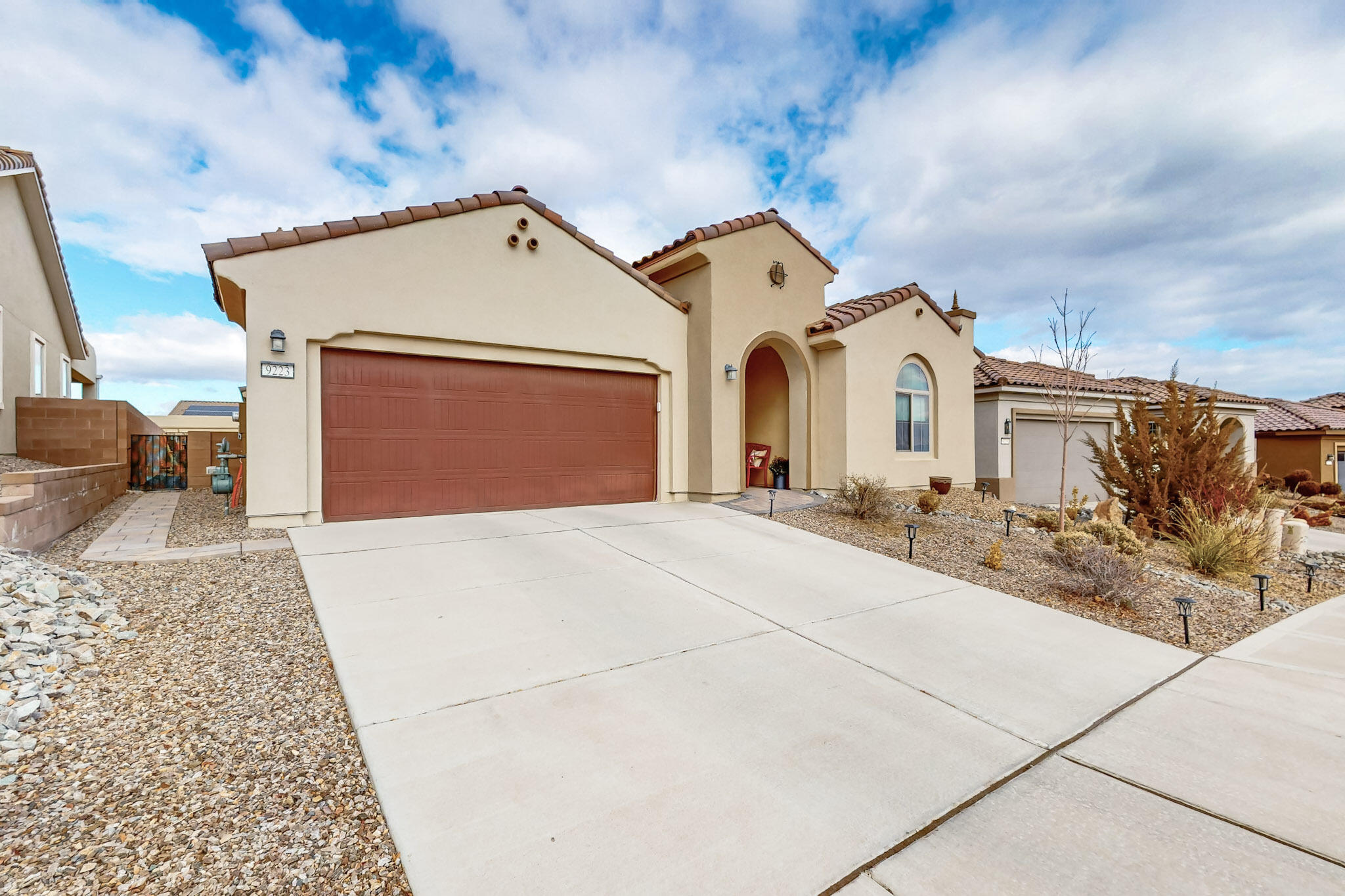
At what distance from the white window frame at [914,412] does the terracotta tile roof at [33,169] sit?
1751 cm

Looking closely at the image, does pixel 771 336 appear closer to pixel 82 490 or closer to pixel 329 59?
pixel 329 59

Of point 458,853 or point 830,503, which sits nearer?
point 458,853

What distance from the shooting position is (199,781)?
2479 millimetres

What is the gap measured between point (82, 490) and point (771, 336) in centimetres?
1143

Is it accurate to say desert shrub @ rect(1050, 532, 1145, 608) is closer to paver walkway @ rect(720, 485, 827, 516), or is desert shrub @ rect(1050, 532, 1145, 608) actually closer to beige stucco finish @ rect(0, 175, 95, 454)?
paver walkway @ rect(720, 485, 827, 516)

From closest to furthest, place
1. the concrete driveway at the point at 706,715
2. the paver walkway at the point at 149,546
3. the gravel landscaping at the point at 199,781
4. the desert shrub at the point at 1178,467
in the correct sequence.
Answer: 1. the gravel landscaping at the point at 199,781
2. the concrete driveway at the point at 706,715
3. the paver walkway at the point at 149,546
4. the desert shrub at the point at 1178,467

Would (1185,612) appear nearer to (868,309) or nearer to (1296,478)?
(868,309)

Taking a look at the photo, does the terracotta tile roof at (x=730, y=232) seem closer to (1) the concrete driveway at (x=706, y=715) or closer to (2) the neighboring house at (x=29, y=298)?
(1) the concrete driveway at (x=706, y=715)

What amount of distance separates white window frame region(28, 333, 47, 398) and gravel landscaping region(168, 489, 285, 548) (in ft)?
18.2

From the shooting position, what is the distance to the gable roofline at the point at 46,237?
35.4ft

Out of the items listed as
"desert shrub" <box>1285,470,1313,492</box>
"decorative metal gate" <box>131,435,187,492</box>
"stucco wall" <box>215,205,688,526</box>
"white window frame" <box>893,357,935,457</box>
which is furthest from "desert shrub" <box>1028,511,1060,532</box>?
"desert shrub" <box>1285,470,1313,492</box>

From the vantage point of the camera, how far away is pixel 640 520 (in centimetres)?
864

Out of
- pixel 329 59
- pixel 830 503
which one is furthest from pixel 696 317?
pixel 329 59

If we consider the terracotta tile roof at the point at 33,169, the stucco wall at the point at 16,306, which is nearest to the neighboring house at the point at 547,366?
the stucco wall at the point at 16,306
